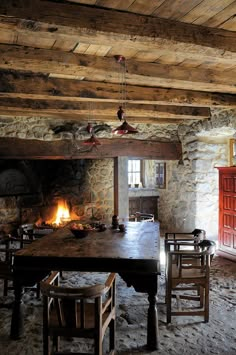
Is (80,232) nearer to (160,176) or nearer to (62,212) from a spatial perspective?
(62,212)

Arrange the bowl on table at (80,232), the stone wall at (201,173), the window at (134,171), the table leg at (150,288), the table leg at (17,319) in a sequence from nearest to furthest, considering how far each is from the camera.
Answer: the table leg at (150,288), the table leg at (17,319), the bowl on table at (80,232), the stone wall at (201,173), the window at (134,171)

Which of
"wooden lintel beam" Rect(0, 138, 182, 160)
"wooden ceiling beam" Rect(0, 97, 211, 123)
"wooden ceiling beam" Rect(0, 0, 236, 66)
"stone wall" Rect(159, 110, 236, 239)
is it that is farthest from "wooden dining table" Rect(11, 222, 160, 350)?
"stone wall" Rect(159, 110, 236, 239)

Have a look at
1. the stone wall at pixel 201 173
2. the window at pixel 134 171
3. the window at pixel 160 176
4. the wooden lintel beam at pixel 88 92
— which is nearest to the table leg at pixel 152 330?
the wooden lintel beam at pixel 88 92

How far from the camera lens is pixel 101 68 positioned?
3258 millimetres

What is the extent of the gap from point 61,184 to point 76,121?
62.1 inches

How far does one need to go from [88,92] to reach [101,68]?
2.74ft

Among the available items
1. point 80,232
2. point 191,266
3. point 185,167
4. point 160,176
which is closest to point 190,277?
point 191,266

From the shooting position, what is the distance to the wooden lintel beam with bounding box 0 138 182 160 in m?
5.88

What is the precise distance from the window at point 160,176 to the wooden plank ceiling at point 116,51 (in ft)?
10.6

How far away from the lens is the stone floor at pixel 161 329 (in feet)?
8.66

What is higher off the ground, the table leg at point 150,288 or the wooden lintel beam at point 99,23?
the wooden lintel beam at point 99,23

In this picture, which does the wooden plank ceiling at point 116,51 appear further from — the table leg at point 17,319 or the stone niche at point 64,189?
the stone niche at point 64,189

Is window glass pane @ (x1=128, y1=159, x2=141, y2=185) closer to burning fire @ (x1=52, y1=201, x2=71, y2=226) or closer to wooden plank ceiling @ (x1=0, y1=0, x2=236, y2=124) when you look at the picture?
burning fire @ (x1=52, y1=201, x2=71, y2=226)

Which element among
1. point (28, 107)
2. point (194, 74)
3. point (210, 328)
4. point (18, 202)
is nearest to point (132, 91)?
point (194, 74)
